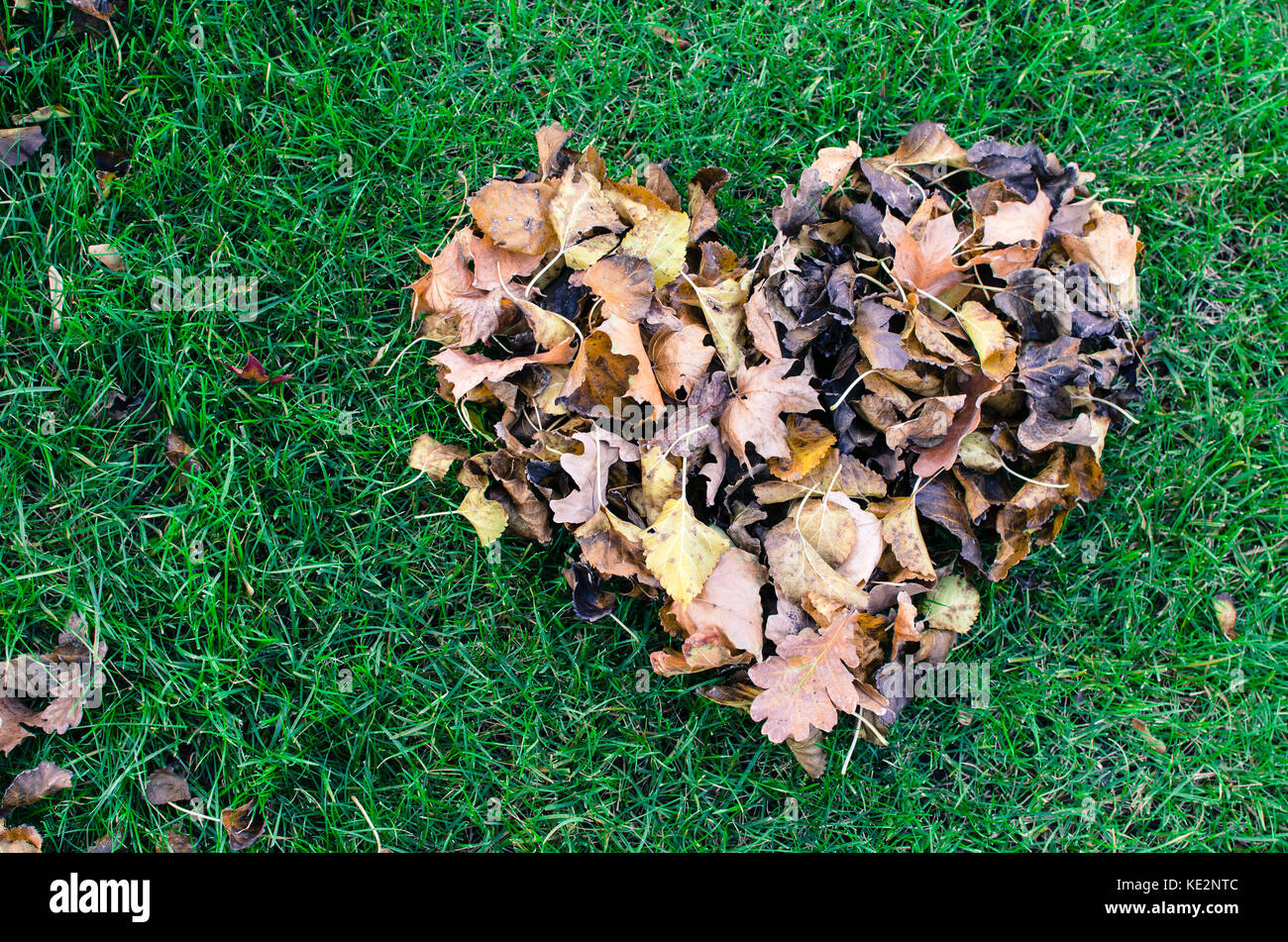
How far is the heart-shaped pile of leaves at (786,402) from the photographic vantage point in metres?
2.30

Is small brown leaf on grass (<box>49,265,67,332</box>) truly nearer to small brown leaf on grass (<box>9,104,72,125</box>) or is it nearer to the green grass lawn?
the green grass lawn

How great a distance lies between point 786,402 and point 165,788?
205 centimetres

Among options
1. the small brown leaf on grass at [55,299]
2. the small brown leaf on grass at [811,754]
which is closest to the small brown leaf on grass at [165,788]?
the small brown leaf on grass at [55,299]

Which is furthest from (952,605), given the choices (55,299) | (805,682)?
(55,299)

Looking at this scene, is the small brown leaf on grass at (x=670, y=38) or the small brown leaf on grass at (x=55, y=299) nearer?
the small brown leaf on grass at (x=55, y=299)

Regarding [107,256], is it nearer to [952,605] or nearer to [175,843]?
[175,843]

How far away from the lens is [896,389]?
7.79ft

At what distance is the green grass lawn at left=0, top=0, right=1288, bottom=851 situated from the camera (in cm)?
253

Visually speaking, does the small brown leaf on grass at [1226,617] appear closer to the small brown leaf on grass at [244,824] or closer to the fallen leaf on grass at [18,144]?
the small brown leaf on grass at [244,824]

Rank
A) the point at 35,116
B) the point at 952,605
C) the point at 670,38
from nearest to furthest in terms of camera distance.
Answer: the point at 952,605 < the point at 35,116 < the point at 670,38

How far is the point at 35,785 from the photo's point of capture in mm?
2443

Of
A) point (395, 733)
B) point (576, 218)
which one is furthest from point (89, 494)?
point (576, 218)

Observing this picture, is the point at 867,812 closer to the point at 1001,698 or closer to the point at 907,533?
the point at 1001,698

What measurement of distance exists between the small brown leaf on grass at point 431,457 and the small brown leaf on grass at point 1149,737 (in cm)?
225
